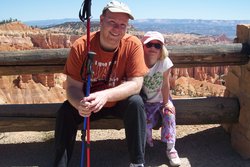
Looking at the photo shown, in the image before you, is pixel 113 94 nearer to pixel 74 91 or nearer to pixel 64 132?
pixel 74 91

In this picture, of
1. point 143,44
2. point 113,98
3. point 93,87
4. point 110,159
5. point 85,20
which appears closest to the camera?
point 85,20

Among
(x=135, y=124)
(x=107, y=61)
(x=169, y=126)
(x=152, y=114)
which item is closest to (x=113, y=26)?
(x=107, y=61)

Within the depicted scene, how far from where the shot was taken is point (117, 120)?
398cm

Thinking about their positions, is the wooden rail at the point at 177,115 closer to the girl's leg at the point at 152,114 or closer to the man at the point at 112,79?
the girl's leg at the point at 152,114

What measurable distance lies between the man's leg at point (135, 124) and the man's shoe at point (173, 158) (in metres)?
0.59

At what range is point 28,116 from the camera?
13.5ft

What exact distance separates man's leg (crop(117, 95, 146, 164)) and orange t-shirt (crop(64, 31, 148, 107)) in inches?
9.4

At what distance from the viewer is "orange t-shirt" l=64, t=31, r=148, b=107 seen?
3277 mm

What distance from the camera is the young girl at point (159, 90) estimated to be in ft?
12.2

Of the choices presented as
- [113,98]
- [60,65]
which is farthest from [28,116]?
[113,98]

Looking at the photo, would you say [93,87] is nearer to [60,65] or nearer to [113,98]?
[113,98]

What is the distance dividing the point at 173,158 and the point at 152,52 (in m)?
1.06

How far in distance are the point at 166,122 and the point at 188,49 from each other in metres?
0.87

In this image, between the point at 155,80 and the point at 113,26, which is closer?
the point at 113,26
